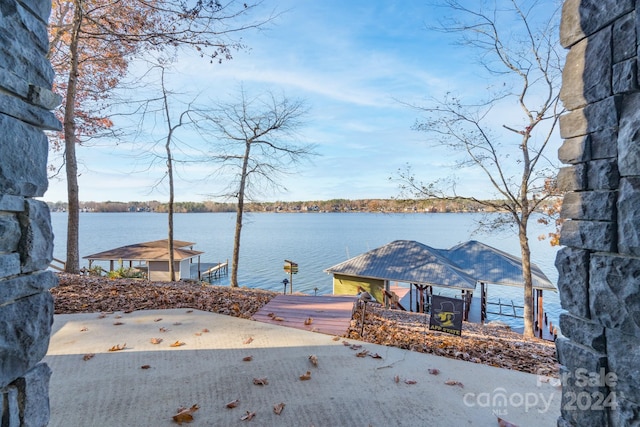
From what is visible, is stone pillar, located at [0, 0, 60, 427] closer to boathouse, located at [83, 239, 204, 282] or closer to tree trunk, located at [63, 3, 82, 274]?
tree trunk, located at [63, 3, 82, 274]

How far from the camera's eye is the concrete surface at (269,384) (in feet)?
9.25

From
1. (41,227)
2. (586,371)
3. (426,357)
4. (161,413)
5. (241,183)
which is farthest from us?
(241,183)

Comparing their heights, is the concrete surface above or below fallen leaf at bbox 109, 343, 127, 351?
below

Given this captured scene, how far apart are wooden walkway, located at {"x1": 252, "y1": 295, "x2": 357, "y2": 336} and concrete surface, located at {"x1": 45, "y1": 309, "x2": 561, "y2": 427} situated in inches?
21.3

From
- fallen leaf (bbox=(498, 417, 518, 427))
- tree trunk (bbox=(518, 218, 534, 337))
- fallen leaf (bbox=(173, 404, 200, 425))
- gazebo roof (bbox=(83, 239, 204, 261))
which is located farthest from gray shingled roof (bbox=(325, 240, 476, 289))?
fallen leaf (bbox=(173, 404, 200, 425))

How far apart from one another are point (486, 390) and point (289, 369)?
7.01 ft

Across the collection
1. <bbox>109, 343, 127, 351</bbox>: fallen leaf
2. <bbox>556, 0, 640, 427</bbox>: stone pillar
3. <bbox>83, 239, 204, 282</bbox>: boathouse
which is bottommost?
<bbox>83, 239, 204, 282</bbox>: boathouse

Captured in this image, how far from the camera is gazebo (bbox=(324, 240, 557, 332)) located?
11656 mm

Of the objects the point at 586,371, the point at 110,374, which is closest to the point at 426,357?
the point at 586,371

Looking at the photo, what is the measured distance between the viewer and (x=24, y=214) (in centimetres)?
155

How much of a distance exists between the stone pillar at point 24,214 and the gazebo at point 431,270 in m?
10.7

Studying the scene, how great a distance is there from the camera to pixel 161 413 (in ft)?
9.11

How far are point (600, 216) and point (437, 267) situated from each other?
10848mm

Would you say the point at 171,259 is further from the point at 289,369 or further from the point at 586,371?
the point at 586,371
